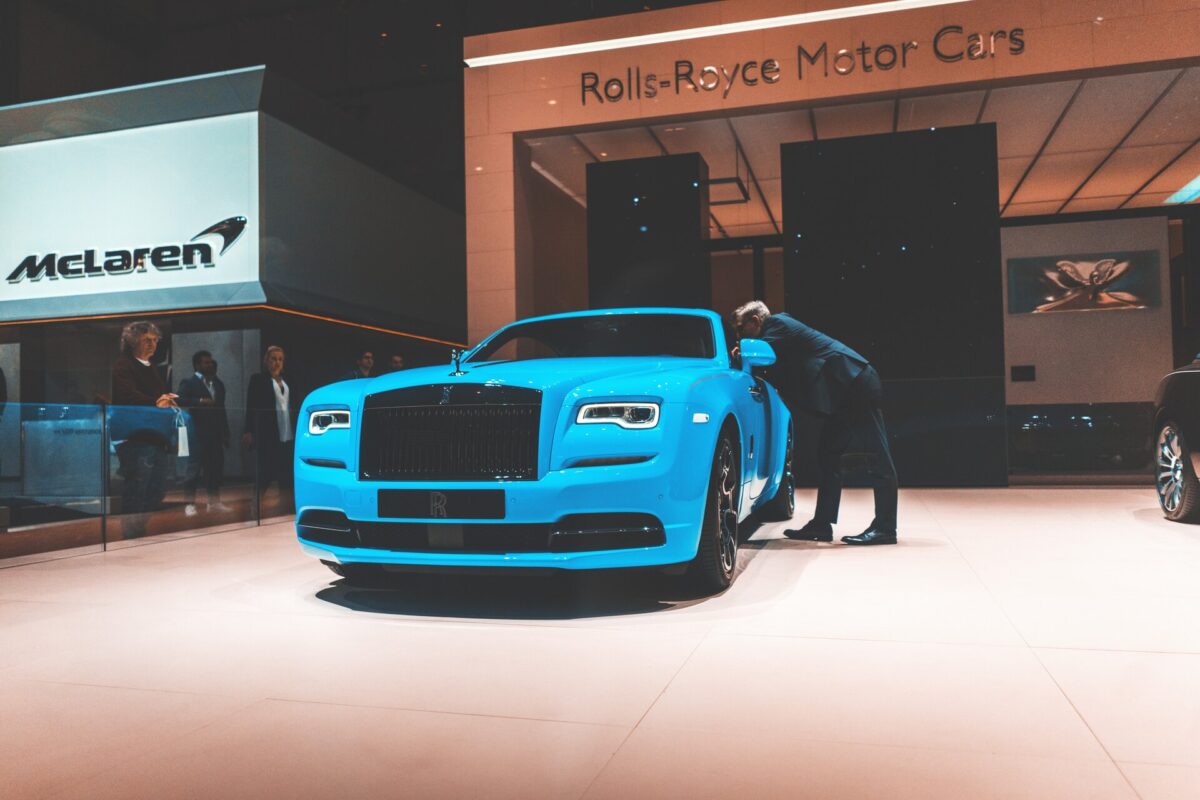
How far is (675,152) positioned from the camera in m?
12.2

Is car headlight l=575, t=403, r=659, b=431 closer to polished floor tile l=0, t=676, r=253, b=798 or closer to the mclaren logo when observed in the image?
polished floor tile l=0, t=676, r=253, b=798

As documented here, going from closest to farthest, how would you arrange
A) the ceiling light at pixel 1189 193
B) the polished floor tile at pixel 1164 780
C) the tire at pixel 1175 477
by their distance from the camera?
the polished floor tile at pixel 1164 780 < the tire at pixel 1175 477 < the ceiling light at pixel 1189 193

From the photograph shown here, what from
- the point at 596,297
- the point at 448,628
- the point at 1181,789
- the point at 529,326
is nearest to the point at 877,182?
the point at 596,297

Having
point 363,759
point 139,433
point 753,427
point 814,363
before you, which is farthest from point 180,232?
point 363,759

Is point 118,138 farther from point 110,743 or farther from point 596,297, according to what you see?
point 110,743

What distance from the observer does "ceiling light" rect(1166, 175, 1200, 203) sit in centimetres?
1425

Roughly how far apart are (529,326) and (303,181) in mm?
8323

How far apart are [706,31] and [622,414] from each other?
852 centimetres

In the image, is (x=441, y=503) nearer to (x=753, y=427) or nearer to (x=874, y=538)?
(x=753, y=427)

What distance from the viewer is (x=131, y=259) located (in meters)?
12.0

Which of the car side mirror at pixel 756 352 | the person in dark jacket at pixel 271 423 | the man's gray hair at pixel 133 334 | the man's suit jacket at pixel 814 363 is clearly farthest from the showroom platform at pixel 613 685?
the person in dark jacket at pixel 271 423

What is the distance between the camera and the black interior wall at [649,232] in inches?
437

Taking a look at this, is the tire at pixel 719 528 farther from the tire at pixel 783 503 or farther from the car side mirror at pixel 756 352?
the tire at pixel 783 503

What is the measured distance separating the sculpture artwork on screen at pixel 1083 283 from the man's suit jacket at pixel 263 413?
11177mm
